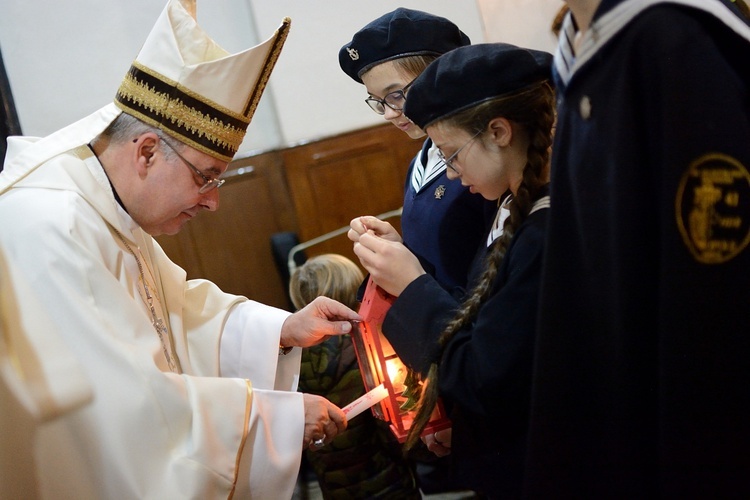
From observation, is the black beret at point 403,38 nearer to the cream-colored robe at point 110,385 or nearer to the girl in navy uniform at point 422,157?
the girl in navy uniform at point 422,157

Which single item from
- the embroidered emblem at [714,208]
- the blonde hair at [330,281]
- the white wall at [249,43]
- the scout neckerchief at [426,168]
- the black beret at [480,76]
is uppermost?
the white wall at [249,43]

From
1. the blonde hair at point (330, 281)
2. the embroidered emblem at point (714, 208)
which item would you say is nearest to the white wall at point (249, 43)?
the blonde hair at point (330, 281)

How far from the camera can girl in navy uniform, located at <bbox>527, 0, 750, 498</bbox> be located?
39.1 inches

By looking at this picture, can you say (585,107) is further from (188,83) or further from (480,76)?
(188,83)

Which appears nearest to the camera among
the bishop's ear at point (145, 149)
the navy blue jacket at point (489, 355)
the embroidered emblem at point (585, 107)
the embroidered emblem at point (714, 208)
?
the embroidered emblem at point (714, 208)

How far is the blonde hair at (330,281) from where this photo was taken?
3068 mm

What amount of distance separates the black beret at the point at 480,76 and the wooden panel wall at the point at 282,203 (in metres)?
4.60

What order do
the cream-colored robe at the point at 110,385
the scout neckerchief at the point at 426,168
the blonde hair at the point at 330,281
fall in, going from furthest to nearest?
the blonde hair at the point at 330,281 → the scout neckerchief at the point at 426,168 → the cream-colored robe at the point at 110,385

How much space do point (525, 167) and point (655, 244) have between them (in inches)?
24.9

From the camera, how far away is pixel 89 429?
1.83 meters

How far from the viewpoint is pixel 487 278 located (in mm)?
1640

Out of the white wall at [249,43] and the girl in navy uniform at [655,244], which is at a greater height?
the white wall at [249,43]

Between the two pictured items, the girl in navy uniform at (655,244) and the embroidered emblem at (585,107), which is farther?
the embroidered emblem at (585,107)

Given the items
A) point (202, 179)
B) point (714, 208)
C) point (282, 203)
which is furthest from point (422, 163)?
point (282, 203)
